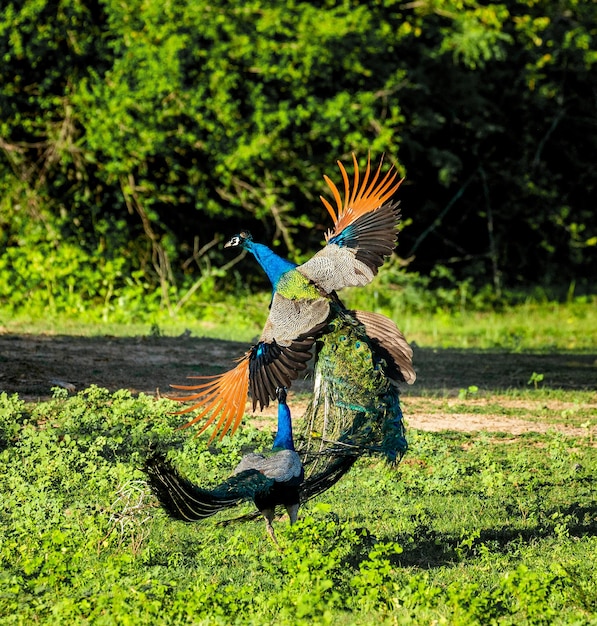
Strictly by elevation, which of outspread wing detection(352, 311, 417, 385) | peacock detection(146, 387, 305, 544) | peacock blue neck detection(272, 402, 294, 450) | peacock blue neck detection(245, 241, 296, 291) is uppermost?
peacock blue neck detection(245, 241, 296, 291)

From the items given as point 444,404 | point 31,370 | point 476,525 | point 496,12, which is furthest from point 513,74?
point 476,525

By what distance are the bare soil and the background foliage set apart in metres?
3.21

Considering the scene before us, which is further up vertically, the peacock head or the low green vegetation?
the peacock head

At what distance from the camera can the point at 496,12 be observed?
51.0 feet

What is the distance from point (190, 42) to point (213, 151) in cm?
141

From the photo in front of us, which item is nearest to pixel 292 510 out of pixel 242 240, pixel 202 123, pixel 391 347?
pixel 391 347

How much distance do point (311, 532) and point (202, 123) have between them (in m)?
9.73

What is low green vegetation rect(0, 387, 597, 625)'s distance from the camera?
4445 millimetres

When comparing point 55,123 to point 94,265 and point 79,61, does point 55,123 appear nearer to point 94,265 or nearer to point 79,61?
point 79,61

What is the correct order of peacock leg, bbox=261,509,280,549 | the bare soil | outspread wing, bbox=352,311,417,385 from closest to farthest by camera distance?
peacock leg, bbox=261,509,280,549, outspread wing, bbox=352,311,417,385, the bare soil

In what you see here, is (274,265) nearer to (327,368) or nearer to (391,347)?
(327,368)

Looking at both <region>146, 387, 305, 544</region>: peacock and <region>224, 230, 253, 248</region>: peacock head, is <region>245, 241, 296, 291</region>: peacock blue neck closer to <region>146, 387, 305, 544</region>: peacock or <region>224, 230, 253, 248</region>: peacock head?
<region>224, 230, 253, 248</region>: peacock head

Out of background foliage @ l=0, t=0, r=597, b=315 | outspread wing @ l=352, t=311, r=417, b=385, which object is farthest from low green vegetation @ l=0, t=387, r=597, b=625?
background foliage @ l=0, t=0, r=597, b=315

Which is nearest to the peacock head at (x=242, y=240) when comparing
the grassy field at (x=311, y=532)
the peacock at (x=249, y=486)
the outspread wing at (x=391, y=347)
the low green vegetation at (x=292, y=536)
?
the outspread wing at (x=391, y=347)
